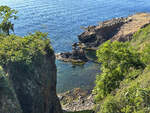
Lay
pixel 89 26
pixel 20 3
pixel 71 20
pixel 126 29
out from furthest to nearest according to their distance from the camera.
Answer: pixel 20 3
pixel 71 20
pixel 89 26
pixel 126 29

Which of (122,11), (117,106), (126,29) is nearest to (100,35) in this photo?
(126,29)

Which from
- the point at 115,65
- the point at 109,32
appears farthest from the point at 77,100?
the point at 109,32

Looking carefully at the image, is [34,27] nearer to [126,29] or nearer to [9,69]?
[126,29]

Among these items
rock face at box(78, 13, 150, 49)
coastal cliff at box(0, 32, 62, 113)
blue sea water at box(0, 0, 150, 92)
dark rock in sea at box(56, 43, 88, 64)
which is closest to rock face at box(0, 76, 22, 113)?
coastal cliff at box(0, 32, 62, 113)

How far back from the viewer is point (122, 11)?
99812 millimetres

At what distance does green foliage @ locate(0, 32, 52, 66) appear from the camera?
1218 inches

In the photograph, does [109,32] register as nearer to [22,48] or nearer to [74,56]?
[74,56]

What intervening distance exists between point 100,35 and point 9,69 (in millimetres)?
47886

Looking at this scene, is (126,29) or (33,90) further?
(126,29)

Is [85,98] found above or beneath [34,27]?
beneath

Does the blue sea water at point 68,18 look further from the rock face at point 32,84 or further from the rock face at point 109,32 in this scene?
the rock face at point 32,84

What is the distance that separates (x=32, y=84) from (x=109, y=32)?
4855 cm

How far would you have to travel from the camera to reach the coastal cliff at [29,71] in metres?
30.9

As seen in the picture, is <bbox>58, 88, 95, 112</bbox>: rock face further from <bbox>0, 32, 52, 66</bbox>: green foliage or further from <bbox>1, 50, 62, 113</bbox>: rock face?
<bbox>0, 32, 52, 66</bbox>: green foliage
